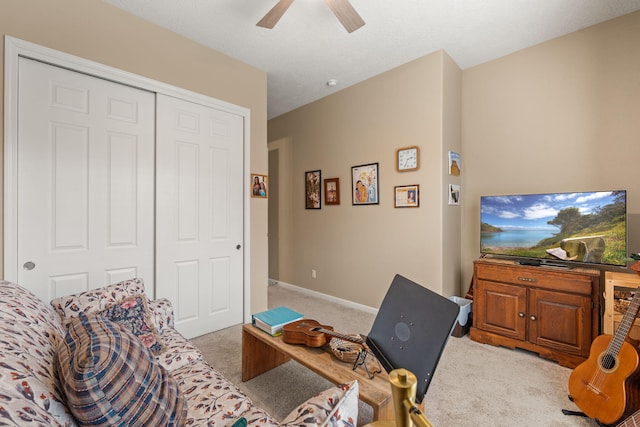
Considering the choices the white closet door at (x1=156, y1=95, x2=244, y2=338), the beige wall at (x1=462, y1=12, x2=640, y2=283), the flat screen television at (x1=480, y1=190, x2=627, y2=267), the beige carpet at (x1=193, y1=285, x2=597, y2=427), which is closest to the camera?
the beige carpet at (x1=193, y1=285, x2=597, y2=427)

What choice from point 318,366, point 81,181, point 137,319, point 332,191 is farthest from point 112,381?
point 332,191

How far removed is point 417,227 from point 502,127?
133 centimetres

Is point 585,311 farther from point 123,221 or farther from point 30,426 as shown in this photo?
point 123,221

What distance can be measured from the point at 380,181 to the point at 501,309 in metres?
1.74

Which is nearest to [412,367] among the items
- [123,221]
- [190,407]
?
[190,407]

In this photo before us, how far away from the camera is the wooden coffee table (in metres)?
1.16

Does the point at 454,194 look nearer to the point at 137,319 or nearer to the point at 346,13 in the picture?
the point at 346,13

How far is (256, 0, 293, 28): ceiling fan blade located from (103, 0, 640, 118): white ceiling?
273 millimetres

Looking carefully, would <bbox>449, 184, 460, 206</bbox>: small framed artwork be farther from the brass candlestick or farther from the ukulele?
the brass candlestick

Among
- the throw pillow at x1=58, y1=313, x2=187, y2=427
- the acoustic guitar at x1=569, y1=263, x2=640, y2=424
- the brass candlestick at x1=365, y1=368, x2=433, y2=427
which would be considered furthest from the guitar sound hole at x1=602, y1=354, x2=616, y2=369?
the throw pillow at x1=58, y1=313, x2=187, y2=427

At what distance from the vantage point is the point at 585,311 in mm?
2164

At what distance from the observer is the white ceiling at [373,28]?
7.42 ft

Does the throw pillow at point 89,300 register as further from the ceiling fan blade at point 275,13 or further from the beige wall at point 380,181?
the beige wall at point 380,181

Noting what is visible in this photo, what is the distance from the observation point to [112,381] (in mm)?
746
